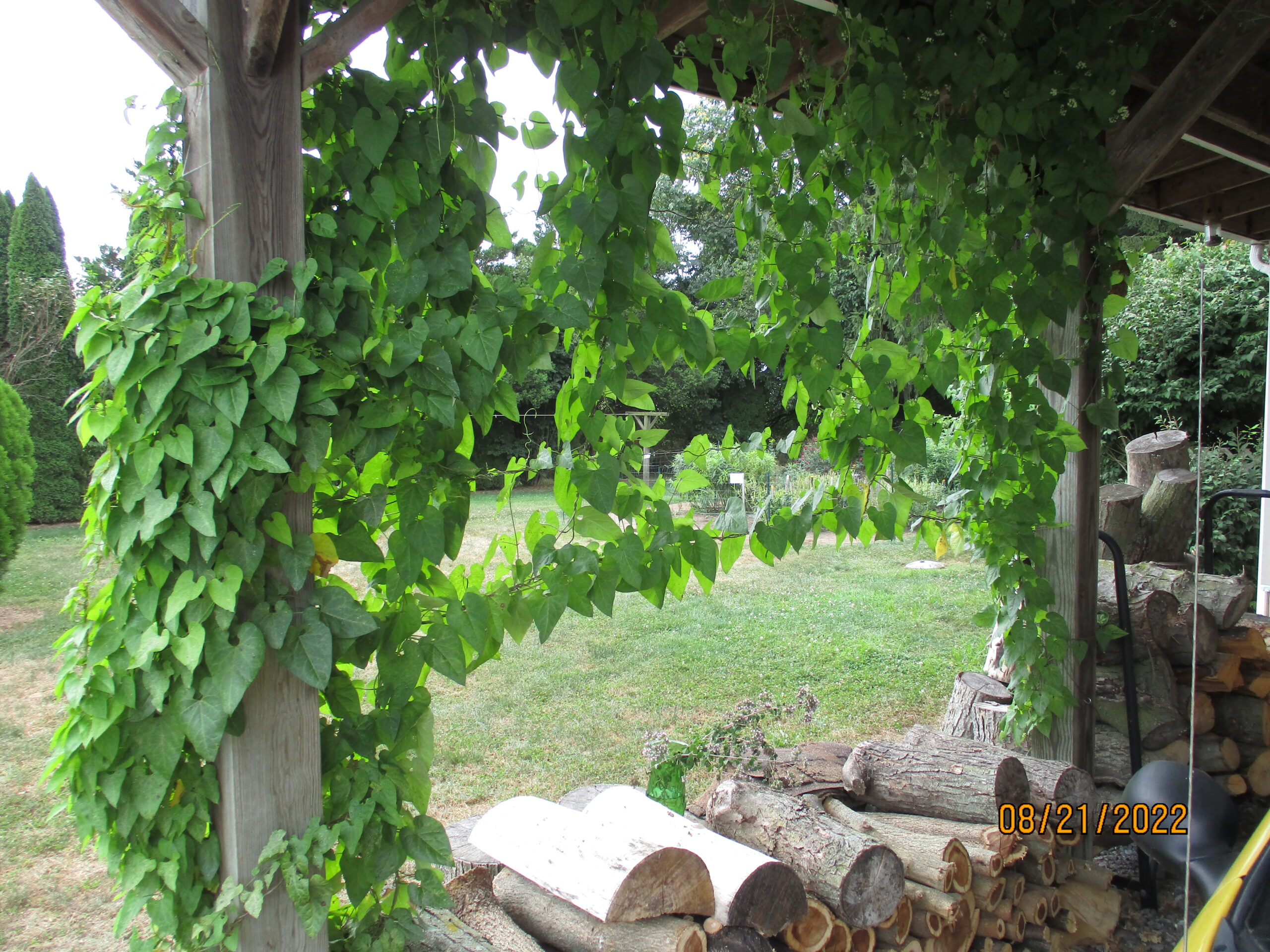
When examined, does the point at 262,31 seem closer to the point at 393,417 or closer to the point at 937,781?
the point at 393,417

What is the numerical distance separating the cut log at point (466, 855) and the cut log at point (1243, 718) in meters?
2.95

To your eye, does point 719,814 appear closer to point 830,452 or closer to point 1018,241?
point 830,452

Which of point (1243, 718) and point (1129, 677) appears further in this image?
point (1243, 718)

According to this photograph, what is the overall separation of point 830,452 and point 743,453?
247 millimetres

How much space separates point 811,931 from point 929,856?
0.43m

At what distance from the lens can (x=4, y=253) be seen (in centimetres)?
708

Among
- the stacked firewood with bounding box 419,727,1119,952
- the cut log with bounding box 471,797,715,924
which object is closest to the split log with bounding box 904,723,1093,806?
the stacked firewood with bounding box 419,727,1119,952

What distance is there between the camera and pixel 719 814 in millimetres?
2104

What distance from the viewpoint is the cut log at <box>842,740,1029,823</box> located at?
2.28m

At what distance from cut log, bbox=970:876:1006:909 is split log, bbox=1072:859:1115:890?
48cm

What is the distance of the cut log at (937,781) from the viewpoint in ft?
7.47

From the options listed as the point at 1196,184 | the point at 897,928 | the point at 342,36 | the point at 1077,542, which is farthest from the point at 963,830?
the point at 1196,184

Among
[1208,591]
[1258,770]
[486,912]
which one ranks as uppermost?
[1208,591]

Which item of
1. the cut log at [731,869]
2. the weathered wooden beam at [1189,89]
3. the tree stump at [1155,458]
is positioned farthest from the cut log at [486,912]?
the tree stump at [1155,458]
